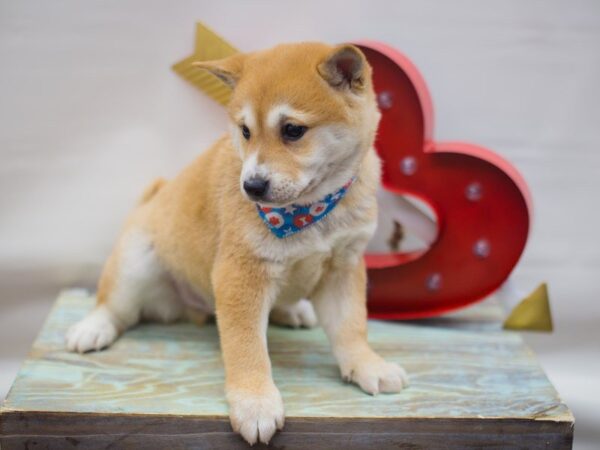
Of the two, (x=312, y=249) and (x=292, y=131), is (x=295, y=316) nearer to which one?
(x=312, y=249)

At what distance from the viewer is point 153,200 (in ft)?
7.34

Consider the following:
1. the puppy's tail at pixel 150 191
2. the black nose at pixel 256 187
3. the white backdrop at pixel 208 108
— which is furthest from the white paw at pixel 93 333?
the black nose at pixel 256 187

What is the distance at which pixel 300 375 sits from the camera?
2.00 meters

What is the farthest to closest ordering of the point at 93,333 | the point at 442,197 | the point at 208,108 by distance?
the point at 208,108
the point at 442,197
the point at 93,333

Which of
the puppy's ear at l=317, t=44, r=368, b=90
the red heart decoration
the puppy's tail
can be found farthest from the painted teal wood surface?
the puppy's ear at l=317, t=44, r=368, b=90

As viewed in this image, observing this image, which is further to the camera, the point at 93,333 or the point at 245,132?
the point at 93,333

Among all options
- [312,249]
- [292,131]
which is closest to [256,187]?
[292,131]

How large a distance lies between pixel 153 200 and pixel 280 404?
73 centimetres

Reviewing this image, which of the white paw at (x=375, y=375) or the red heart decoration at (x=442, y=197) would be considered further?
the red heart decoration at (x=442, y=197)

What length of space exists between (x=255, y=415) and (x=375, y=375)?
1.04 feet

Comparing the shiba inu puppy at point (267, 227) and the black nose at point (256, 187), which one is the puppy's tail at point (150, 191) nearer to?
the shiba inu puppy at point (267, 227)

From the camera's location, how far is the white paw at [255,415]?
1.74m

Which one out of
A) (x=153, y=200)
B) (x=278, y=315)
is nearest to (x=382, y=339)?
(x=278, y=315)

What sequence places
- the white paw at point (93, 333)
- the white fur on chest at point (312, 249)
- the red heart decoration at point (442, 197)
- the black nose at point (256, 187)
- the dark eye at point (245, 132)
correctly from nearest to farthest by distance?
the black nose at point (256, 187)
the dark eye at point (245, 132)
the white fur on chest at point (312, 249)
the white paw at point (93, 333)
the red heart decoration at point (442, 197)
